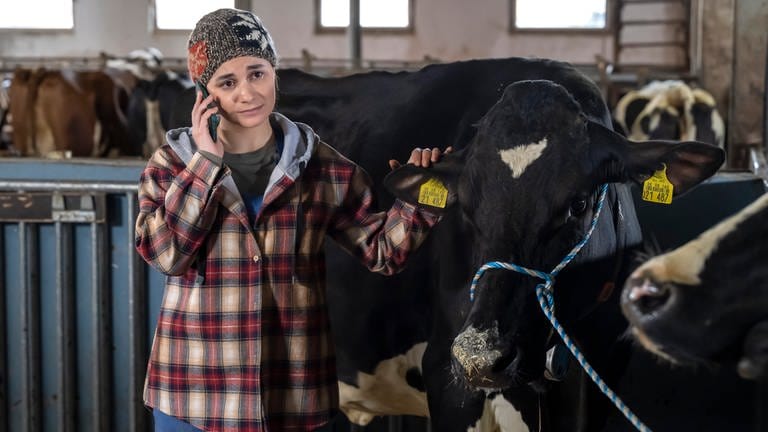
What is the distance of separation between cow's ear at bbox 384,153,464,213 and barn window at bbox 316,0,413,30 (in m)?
14.9

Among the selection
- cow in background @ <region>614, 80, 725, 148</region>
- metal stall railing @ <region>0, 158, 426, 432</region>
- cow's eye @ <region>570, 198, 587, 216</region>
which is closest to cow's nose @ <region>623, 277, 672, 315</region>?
cow's eye @ <region>570, 198, 587, 216</region>

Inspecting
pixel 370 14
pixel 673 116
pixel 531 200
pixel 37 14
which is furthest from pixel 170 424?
pixel 37 14

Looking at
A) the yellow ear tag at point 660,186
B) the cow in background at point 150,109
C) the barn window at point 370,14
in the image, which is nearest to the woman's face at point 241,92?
the yellow ear tag at point 660,186

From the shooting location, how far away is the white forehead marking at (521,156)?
2299 millimetres

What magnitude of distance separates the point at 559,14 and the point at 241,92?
1498 cm

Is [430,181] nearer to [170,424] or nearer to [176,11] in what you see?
[170,424]

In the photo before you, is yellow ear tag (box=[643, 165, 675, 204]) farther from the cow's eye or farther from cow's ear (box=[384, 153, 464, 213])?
cow's ear (box=[384, 153, 464, 213])

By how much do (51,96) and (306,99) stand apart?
6800mm

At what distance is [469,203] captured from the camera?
2.42m

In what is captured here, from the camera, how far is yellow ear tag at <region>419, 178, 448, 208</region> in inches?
97.4

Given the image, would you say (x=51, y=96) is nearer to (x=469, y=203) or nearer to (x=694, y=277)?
(x=469, y=203)

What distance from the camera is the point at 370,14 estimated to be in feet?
56.6

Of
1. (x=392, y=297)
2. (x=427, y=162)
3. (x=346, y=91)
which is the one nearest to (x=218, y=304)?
(x=427, y=162)

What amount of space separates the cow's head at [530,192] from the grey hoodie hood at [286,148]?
0.39 metres
